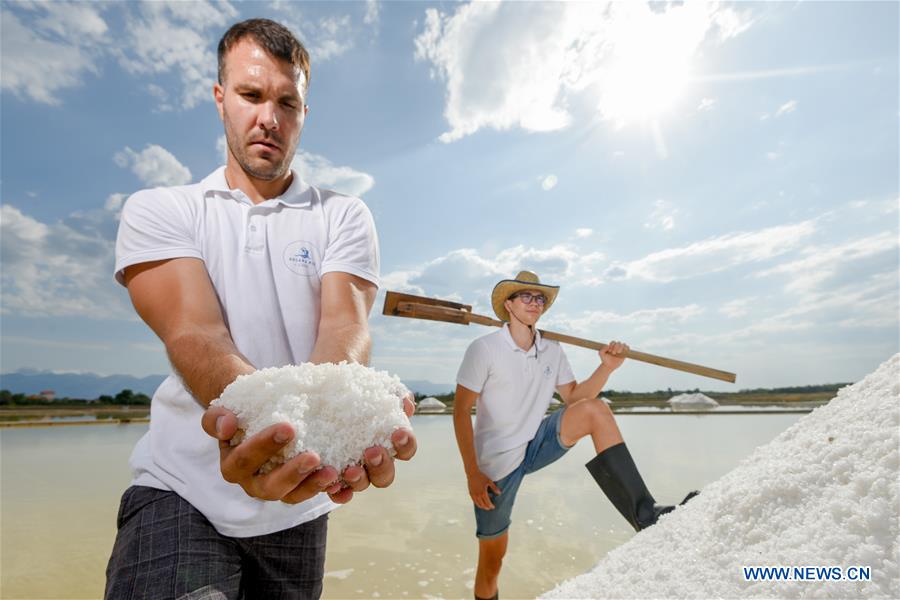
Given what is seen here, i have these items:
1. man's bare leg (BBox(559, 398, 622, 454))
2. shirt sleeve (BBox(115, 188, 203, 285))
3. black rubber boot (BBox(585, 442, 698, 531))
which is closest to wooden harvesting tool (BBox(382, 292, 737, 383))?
man's bare leg (BBox(559, 398, 622, 454))

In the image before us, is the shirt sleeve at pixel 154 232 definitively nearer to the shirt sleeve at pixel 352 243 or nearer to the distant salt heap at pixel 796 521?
the shirt sleeve at pixel 352 243

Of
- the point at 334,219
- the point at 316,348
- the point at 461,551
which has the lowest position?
the point at 461,551

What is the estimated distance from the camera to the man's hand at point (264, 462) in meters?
1.01

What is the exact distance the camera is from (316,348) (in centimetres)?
145

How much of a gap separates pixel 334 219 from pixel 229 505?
92 cm

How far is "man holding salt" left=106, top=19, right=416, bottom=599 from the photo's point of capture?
1.17 m

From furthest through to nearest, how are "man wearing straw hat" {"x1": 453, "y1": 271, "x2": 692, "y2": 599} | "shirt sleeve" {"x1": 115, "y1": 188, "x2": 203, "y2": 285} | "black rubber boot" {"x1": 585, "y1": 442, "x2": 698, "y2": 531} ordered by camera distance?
"man wearing straw hat" {"x1": 453, "y1": 271, "x2": 692, "y2": 599}
"black rubber boot" {"x1": 585, "y1": 442, "x2": 698, "y2": 531}
"shirt sleeve" {"x1": 115, "y1": 188, "x2": 203, "y2": 285}

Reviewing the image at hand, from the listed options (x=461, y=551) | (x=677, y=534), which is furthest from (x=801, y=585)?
(x=461, y=551)

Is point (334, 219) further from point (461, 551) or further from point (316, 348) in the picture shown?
point (461, 551)

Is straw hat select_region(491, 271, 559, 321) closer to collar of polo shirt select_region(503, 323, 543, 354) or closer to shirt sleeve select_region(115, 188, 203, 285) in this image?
collar of polo shirt select_region(503, 323, 543, 354)

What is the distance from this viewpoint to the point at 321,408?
4.05 ft

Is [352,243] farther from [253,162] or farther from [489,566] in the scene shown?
[489,566]

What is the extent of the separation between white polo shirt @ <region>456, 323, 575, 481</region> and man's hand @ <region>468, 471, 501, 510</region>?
0.10 metres

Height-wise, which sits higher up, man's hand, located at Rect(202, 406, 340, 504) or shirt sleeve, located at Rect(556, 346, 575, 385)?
shirt sleeve, located at Rect(556, 346, 575, 385)
